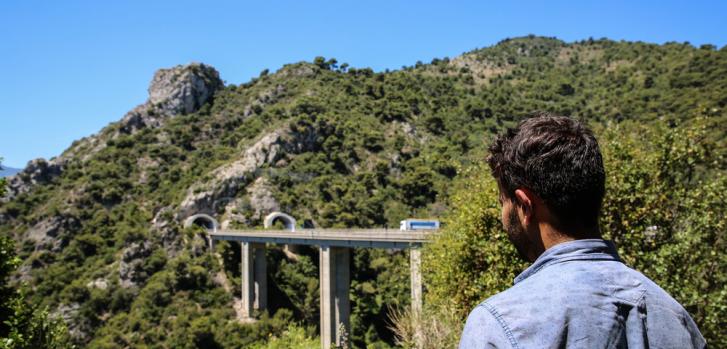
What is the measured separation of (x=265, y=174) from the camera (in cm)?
7031

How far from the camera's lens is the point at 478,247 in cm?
1268

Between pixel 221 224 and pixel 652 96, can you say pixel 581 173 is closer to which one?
pixel 221 224

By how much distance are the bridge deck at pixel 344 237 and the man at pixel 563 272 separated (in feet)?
56.6

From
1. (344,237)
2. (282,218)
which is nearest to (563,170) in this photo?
(344,237)

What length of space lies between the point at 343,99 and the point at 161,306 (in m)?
57.6

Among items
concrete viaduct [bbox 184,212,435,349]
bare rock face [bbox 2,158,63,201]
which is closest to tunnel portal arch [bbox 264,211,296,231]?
concrete viaduct [bbox 184,212,435,349]

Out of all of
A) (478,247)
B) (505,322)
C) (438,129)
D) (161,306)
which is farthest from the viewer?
(438,129)

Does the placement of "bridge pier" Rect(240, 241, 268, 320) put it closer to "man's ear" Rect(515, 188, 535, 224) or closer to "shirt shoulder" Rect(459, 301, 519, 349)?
"man's ear" Rect(515, 188, 535, 224)

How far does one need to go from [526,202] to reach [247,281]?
181 feet

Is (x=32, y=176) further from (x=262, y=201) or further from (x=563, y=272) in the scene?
(x=563, y=272)

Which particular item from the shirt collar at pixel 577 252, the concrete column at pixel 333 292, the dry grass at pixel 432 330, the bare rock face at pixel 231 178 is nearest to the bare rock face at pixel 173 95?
the bare rock face at pixel 231 178

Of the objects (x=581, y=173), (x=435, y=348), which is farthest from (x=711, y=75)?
(x=581, y=173)

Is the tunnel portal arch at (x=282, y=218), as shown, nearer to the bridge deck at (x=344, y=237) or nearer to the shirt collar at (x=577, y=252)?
the bridge deck at (x=344, y=237)

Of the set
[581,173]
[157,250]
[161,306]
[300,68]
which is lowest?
[161,306]
